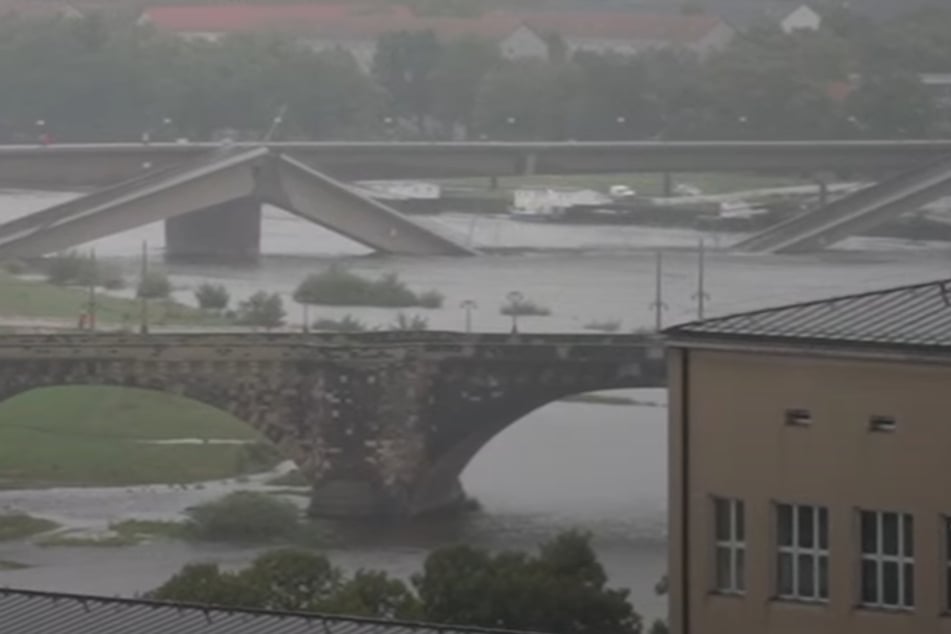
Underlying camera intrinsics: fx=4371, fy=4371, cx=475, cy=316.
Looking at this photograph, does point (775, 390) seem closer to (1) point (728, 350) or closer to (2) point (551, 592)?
(1) point (728, 350)

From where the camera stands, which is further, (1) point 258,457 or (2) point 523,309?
(2) point 523,309

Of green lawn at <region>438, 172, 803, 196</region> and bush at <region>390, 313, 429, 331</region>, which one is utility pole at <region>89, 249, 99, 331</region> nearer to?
bush at <region>390, 313, 429, 331</region>

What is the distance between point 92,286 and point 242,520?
296 inches

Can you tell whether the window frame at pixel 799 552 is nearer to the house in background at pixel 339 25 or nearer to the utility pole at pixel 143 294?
the utility pole at pixel 143 294

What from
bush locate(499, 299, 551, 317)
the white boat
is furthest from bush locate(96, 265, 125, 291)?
the white boat

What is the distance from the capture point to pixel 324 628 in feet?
18.5

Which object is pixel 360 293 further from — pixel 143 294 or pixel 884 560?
pixel 884 560

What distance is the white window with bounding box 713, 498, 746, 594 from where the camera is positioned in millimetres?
5367

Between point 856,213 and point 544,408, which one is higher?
point 856,213

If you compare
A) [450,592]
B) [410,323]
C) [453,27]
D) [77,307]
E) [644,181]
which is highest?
[453,27]

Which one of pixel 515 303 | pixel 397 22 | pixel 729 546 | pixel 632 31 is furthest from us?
pixel 397 22

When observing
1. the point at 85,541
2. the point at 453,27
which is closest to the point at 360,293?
the point at 453,27

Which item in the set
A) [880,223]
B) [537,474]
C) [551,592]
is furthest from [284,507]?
[880,223]

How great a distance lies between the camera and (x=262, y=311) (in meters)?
19.6
